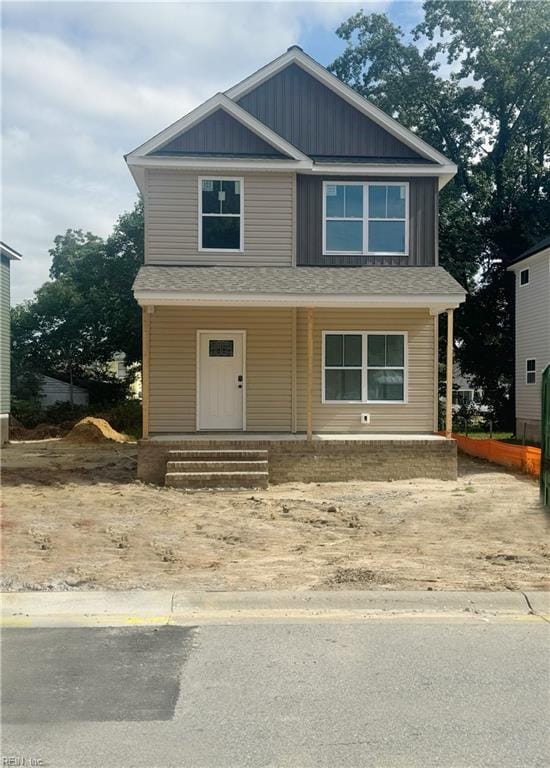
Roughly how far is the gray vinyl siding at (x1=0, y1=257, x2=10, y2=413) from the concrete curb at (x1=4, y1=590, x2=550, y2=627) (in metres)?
17.5

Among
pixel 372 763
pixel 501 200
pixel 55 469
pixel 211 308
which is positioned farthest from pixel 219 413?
pixel 501 200

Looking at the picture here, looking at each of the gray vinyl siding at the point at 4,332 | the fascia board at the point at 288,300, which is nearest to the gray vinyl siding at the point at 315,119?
the fascia board at the point at 288,300

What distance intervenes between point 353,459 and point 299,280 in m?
3.99

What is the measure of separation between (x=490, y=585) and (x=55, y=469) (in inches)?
435

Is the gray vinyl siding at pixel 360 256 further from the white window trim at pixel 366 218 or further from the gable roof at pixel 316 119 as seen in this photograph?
the gable roof at pixel 316 119

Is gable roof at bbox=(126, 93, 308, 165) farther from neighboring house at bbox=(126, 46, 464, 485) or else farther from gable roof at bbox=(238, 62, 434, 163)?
gable roof at bbox=(238, 62, 434, 163)

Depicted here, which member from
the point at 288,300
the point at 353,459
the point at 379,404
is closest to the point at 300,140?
the point at 288,300

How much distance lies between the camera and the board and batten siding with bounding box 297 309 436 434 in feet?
53.4

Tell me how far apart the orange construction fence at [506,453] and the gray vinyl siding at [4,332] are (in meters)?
14.4

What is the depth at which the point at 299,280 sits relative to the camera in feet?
50.5

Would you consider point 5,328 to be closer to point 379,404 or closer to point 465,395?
point 379,404

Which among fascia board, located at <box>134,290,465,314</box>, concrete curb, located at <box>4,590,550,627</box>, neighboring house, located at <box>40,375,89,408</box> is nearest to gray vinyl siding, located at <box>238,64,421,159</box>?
fascia board, located at <box>134,290,465,314</box>

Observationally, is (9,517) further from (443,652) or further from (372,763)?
(372,763)

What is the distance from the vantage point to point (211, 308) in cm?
1605
